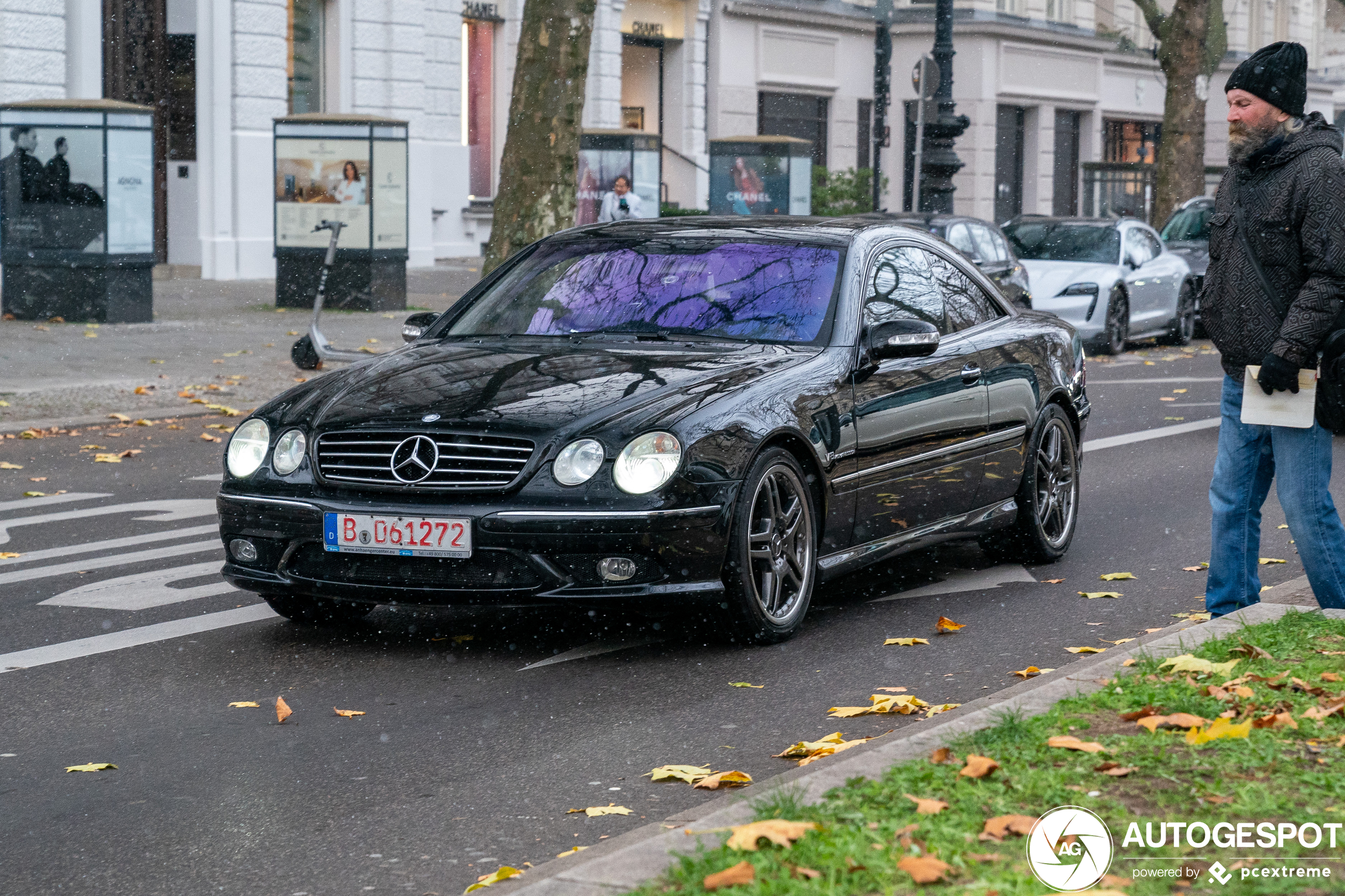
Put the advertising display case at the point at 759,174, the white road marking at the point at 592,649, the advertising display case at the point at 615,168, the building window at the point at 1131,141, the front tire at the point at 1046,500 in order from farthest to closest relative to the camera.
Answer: the building window at the point at 1131,141 → the advertising display case at the point at 759,174 → the advertising display case at the point at 615,168 → the front tire at the point at 1046,500 → the white road marking at the point at 592,649

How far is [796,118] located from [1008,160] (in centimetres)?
638

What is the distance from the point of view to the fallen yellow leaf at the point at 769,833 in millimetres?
3600

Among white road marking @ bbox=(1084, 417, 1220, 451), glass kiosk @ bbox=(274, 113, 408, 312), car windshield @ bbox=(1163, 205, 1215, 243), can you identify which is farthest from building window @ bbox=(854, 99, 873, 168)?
white road marking @ bbox=(1084, 417, 1220, 451)

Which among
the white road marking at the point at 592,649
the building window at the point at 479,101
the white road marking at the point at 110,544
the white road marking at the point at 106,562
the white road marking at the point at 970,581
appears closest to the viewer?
the white road marking at the point at 592,649

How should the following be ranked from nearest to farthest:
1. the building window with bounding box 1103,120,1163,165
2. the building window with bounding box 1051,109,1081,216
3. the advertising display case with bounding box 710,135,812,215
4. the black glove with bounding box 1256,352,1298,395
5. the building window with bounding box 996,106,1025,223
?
1. the black glove with bounding box 1256,352,1298,395
2. the advertising display case with bounding box 710,135,812,215
3. the building window with bounding box 996,106,1025,223
4. the building window with bounding box 1051,109,1081,216
5. the building window with bounding box 1103,120,1163,165

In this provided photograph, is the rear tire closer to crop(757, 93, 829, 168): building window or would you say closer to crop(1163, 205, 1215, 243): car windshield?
crop(1163, 205, 1215, 243): car windshield

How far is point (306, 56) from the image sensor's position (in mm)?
28719

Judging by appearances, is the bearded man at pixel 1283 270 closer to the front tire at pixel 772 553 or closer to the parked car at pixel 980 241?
the front tire at pixel 772 553

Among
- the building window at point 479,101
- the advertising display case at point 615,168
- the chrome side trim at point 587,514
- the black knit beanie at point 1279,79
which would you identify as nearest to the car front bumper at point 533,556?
the chrome side trim at point 587,514

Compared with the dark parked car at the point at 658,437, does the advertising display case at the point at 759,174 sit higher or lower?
higher

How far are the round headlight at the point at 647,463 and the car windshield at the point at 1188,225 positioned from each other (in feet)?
65.0

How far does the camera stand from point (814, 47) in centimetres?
4106

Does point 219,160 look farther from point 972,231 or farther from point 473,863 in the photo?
point 473,863

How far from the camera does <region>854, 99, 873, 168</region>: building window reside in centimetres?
4259
